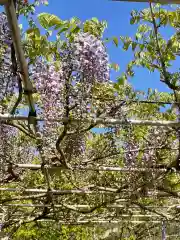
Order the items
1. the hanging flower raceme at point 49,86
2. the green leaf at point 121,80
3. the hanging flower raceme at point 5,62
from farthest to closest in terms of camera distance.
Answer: the green leaf at point 121,80, the hanging flower raceme at point 49,86, the hanging flower raceme at point 5,62

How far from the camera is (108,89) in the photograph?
117 inches

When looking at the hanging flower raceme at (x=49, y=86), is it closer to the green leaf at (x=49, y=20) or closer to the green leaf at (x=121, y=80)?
the green leaf at (x=49, y=20)

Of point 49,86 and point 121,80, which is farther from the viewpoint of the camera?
point 121,80

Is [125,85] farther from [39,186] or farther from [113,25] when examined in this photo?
[39,186]

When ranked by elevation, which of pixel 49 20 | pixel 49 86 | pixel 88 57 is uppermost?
pixel 49 20

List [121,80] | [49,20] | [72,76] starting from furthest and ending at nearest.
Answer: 1. [121,80]
2. [72,76]
3. [49,20]

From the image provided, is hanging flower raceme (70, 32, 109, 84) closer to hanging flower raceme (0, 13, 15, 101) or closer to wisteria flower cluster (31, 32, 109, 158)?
wisteria flower cluster (31, 32, 109, 158)

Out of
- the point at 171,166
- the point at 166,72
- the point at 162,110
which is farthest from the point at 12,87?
the point at 171,166

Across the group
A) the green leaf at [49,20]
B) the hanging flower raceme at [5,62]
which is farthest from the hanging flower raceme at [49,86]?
the green leaf at [49,20]

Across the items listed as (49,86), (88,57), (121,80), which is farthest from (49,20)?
(121,80)

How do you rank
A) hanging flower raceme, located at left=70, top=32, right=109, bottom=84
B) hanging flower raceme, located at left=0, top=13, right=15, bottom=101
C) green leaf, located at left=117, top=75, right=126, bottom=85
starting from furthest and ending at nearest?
1. green leaf, located at left=117, top=75, right=126, bottom=85
2. hanging flower raceme, located at left=70, top=32, right=109, bottom=84
3. hanging flower raceme, located at left=0, top=13, right=15, bottom=101

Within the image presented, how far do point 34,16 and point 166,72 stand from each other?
3.05 feet

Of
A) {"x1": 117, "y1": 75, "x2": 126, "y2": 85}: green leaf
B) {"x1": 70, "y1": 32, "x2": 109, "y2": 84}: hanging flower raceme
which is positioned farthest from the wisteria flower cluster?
{"x1": 117, "y1": 75, "x2": 126, "y2": 85}: green leaf

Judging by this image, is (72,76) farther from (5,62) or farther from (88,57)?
(5,62)
